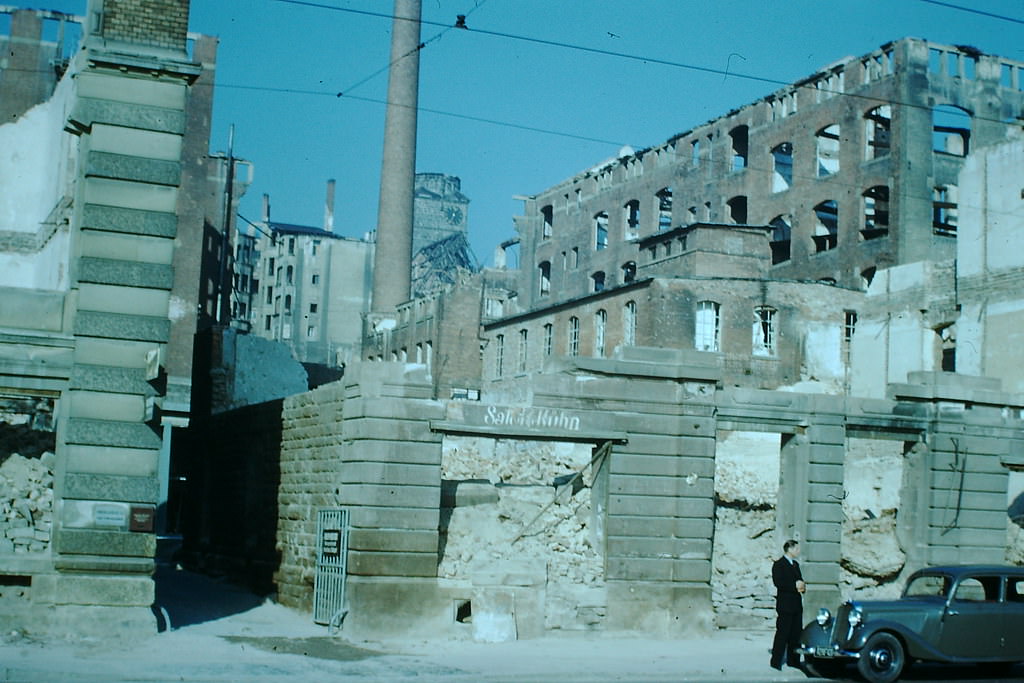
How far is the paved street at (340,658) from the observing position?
1382 cm

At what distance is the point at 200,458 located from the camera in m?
30.2

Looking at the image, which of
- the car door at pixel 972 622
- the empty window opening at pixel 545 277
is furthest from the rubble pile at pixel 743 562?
the empty window opening at pixel 545 277

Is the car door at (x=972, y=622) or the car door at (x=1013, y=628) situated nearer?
the car door at (x=972, y=622)

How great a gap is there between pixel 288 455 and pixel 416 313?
1553 inches

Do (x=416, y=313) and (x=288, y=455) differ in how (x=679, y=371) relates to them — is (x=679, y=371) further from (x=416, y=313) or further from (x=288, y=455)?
(x=416, y=313)

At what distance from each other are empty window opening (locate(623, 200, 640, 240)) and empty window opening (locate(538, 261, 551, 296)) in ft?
24.9

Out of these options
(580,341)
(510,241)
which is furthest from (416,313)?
(510,241)

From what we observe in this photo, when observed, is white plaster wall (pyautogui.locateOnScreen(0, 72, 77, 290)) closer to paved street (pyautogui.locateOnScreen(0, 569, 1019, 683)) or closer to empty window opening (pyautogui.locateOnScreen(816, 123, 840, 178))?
paved street (pyautogui.locateOnScreen(0, 569, 1019, 683))

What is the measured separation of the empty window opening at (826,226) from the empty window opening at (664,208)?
10217 mm

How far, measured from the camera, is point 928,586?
1612 centimetres

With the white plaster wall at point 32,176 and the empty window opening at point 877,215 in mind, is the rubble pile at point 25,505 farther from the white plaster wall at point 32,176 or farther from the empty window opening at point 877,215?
the empty window opening at point 877,215

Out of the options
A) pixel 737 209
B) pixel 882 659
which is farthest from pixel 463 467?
pixel 737 209

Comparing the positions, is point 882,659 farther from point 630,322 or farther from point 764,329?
point 630,322

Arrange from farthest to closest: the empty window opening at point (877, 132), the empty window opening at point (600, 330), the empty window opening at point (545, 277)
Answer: the empty window opening at point (545, 277), the empty window opening at point (877, 132), the empty window opening at point (600, 330)
